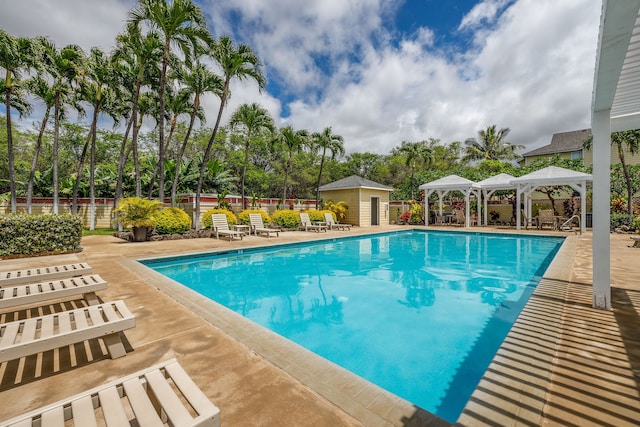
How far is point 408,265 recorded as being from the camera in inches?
356

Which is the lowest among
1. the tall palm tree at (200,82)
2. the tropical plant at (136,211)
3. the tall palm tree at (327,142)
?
the tropical plant at (136,211)

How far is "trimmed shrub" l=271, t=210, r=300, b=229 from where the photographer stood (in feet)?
57.6

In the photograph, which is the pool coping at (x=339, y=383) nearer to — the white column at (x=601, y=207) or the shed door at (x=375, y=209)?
the white column at (x=601, y=207)

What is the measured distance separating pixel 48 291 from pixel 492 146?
1554 inches

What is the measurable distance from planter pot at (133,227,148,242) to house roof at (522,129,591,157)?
123 ft

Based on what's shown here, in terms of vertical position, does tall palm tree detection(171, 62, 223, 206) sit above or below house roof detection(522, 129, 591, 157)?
below

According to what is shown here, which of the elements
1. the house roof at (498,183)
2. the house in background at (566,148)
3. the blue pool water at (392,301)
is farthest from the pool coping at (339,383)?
the house in background at (566,148)

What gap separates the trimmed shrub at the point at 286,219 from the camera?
17547mm

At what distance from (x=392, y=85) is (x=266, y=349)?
2032 centimetres

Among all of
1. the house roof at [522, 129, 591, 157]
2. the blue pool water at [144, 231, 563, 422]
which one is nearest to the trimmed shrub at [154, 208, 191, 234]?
the blue pool water at [144, 231, 563, 422]

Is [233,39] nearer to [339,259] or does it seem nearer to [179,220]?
[179,220]

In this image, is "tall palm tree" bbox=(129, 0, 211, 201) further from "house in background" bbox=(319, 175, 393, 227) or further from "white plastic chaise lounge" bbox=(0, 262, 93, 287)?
"house in background" bbox=(319, 175, 393, 227)

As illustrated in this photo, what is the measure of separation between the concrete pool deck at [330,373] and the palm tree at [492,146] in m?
34.8

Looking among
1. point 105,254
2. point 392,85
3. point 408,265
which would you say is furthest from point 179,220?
point 392,85
